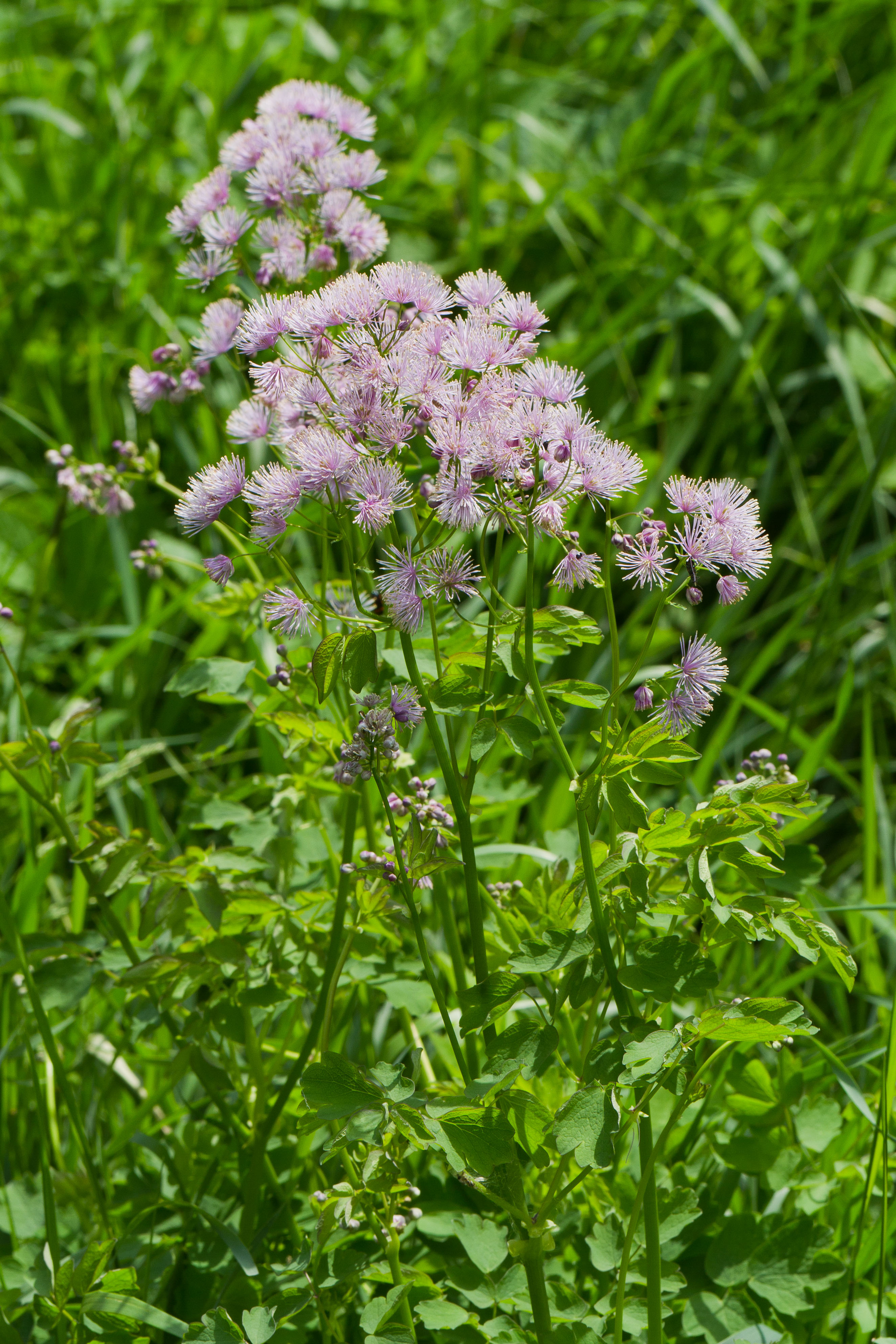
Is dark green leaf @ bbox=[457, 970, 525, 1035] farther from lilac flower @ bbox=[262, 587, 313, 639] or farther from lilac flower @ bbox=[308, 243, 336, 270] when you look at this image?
lilac flower @ bbox=[308, 243, 336, 270]

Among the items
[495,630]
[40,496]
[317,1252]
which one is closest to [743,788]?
[495,630]

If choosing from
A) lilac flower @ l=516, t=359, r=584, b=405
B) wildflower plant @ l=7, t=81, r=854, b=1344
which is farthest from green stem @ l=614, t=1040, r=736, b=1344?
lilac flower @ l=516, t=359, r=584, b=405

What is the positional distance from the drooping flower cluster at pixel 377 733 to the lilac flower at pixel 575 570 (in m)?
0.18

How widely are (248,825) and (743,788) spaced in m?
0.74

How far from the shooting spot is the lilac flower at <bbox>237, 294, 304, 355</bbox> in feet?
4.02

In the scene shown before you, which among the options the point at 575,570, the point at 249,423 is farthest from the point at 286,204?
the point at 575,570

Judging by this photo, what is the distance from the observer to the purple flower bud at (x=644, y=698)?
3.95 feet

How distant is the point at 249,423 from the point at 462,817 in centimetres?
50

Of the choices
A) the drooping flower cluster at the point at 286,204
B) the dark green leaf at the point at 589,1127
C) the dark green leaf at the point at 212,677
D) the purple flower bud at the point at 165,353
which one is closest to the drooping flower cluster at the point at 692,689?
the dark green leaf at the point at 589,1127

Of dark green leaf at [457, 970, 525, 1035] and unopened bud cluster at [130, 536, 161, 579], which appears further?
unopened bud cluster at [130, 536, 161, 579]

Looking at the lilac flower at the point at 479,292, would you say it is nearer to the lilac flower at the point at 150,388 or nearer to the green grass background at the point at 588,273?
the lilac flower at the point at 150,388

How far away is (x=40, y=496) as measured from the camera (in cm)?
296

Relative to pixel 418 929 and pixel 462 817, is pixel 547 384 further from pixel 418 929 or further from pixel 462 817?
pixel 418 929

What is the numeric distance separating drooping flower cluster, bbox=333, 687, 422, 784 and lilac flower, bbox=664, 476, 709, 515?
309 mm
